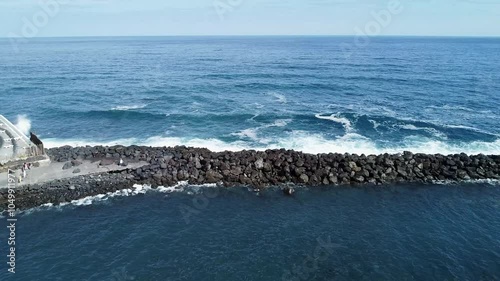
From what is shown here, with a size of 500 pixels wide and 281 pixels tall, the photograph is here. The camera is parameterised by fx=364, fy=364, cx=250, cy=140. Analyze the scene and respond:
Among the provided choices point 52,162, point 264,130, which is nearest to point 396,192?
point 264,130

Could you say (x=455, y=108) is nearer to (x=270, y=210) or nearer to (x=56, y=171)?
(x=270, y=210)

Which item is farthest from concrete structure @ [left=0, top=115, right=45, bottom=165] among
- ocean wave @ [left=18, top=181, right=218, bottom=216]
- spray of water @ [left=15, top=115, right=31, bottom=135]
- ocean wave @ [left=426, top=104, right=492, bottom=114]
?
ocean wave @ [left=426, top=104, right=492, bottom=114]

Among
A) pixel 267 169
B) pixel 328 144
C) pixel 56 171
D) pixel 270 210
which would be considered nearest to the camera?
pixel 270 210

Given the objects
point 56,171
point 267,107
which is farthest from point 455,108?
point 56,171

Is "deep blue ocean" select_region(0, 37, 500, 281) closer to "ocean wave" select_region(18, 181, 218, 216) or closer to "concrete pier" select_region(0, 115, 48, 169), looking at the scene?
"ocean wave" select_region(18, 181, 218, 216)

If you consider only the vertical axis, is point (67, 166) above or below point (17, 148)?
below
